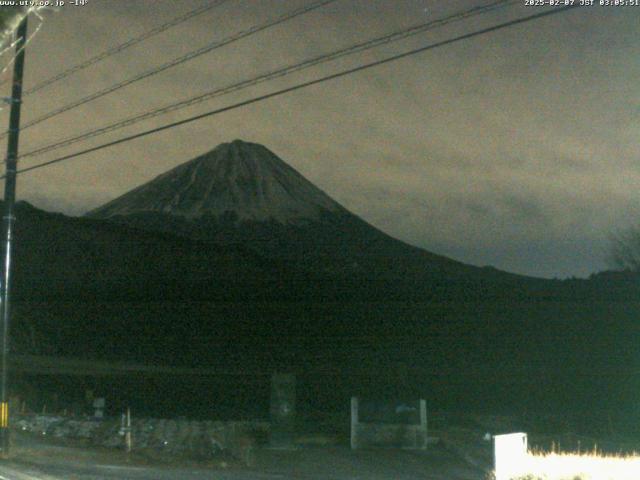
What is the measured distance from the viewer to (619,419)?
105 ft

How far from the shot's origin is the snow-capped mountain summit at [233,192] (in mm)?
159125

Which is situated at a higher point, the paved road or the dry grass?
the dry grass

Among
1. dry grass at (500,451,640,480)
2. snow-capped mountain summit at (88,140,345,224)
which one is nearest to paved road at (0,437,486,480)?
dry grass at (500,451,640,480)

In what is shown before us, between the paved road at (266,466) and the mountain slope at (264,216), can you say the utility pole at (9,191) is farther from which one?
the mountain slope at (264,216)

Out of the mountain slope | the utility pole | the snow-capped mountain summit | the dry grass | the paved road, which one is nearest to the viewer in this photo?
the dry grass

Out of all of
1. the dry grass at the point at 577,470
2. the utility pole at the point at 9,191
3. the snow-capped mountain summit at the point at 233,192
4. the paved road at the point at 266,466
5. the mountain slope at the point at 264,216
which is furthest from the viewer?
the snow-capped mountain summit at the point at 233,192

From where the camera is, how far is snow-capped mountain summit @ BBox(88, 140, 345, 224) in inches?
6265

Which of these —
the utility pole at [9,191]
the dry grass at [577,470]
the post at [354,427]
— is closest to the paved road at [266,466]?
the post at [354,427]

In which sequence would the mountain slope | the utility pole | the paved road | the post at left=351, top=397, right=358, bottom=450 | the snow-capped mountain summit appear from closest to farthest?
the paved road, the utility pole, the post at left=351, top=397, right=358, bottom=450, the mountain slope, the snow-capped mountain summit

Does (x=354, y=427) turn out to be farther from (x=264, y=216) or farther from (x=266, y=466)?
(x=264, y=216)

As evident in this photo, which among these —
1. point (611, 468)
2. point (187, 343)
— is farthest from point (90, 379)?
point (611, 468)

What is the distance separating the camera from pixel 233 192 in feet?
560

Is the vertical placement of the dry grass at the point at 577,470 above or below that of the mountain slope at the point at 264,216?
below

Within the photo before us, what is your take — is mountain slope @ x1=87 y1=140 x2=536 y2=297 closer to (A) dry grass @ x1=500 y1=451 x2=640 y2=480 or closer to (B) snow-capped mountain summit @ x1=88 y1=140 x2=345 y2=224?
(B) snow-capped mountain summit @ x1=88 y1=140 x2=345 y2=224
